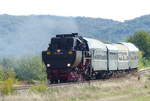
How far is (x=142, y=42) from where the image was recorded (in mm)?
121438

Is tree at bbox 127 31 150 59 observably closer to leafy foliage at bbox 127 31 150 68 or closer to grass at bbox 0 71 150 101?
leafy foliage at bbox 127 31 150 68

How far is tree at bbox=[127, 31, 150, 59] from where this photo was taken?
386ft

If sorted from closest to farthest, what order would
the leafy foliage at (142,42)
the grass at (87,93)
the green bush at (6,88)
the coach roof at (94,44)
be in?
the grass at (87,93) < the green bush at (6,88) < the coach roof at (94,44) < the leafy foliage at (142,42)

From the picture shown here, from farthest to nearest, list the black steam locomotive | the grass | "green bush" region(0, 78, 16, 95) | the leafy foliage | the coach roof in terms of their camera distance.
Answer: the leafy foliage, the coach roof, the black steam locomotive, "green bush" region(0, 78, 16, 95), the grass

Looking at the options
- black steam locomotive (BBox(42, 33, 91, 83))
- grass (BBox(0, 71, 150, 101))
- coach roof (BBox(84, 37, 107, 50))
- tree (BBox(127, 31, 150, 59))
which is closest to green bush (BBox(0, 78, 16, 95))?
grass (BBox(0, 71, 150, 101))

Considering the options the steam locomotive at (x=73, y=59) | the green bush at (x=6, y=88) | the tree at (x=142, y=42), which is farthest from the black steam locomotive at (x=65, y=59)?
the tree at (x=142, y=42)

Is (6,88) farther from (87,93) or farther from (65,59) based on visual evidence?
(65,59)

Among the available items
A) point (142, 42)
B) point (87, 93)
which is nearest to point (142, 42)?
point (142, 42)

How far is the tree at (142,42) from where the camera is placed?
118 metres

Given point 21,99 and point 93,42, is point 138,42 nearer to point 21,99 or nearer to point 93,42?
point 93,42

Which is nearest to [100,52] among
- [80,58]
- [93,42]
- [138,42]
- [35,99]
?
[93,42]

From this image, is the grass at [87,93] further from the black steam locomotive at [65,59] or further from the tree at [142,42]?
the tree at [142,42]

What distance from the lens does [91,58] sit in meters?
37.0

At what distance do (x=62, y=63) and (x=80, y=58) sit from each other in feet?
5.15
